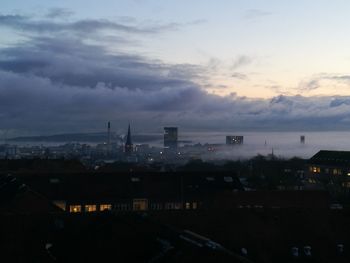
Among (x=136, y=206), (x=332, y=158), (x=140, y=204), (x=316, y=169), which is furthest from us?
(x=316, y=169)

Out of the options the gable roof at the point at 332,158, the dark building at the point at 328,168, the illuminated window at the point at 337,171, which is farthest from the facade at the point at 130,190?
the gable roof at the point at 332,158

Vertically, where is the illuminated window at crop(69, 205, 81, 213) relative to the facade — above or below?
below

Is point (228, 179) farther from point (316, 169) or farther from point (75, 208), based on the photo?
point (316, 169)

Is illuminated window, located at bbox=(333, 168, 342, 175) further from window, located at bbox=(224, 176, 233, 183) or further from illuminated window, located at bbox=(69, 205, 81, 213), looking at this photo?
illuminated window, located at bbox=(69, 205, 81, 213)

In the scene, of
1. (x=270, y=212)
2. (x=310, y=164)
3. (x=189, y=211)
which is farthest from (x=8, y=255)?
(x=310, y=164)

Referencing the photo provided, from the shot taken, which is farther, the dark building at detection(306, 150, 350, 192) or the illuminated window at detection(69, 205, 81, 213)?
the dark building at detection(306, 150, 350, 192)

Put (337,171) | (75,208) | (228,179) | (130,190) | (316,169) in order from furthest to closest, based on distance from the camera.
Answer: (316,169) → (337,171) → (228,179) → (130,190) → (75,208)

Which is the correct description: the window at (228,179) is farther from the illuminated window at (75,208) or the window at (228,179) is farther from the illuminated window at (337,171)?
the illuminated window at (337,171)

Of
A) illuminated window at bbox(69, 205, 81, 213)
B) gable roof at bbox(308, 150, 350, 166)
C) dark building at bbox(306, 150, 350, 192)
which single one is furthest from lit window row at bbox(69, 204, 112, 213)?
gable roof at bbox(308, 150, 350, 166)

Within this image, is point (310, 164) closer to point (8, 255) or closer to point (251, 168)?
point (251, 168)

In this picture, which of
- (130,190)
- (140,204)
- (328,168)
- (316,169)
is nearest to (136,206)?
(140,204)

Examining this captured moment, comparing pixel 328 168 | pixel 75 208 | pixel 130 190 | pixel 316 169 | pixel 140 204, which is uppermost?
pixel 328 168

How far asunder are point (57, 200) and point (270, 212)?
1050 inches

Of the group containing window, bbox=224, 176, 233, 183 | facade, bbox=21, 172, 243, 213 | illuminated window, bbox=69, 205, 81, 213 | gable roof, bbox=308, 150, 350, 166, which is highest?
gable roof, bbox=308, 150, 350, 166
